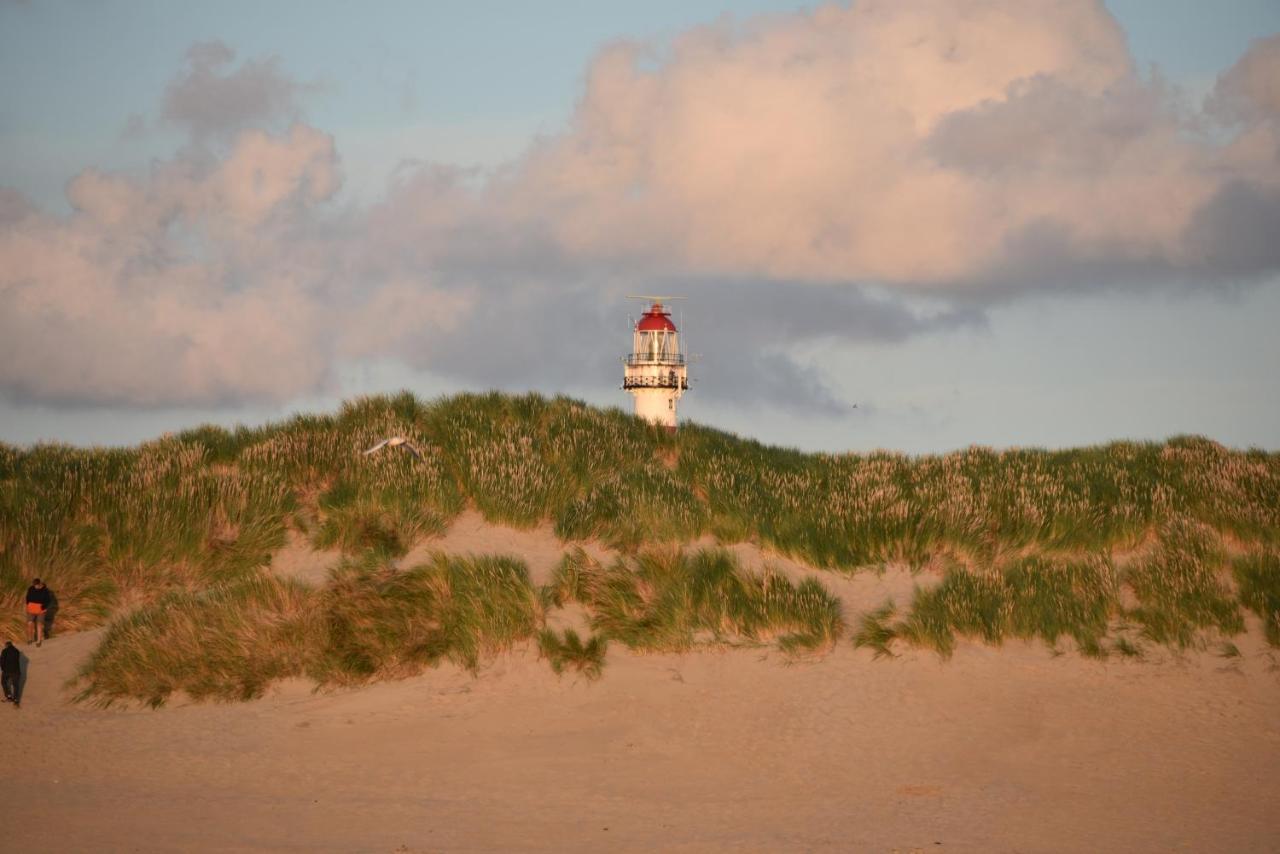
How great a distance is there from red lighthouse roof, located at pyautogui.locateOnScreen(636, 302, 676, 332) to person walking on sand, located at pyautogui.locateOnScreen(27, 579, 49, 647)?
48759mm

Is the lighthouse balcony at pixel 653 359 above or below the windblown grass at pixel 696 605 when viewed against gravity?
above

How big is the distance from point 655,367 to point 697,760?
168 feet

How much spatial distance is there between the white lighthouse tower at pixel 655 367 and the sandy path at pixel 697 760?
48.7 m

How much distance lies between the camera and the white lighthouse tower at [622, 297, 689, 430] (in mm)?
62406

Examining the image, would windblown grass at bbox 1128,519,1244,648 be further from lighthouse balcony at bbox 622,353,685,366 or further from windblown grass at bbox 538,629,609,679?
lighthouse balcony at bbox 622,353,685,366

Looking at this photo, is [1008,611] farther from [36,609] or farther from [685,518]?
[36,609]

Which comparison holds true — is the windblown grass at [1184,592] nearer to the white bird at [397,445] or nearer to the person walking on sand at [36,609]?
the white bird at [397,445]

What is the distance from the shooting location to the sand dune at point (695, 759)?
391 inches

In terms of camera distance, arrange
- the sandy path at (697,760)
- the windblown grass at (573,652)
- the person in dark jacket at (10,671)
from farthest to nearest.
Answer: the person in dark jacket at (10,671)
the windblown grass at (573,652)
the sandy path at (697,760)

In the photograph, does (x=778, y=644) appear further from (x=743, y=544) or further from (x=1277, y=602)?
(x=1277, y=602)

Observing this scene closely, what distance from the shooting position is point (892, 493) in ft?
54.2

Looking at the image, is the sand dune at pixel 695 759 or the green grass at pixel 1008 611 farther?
the green grass at pixel 1008 611

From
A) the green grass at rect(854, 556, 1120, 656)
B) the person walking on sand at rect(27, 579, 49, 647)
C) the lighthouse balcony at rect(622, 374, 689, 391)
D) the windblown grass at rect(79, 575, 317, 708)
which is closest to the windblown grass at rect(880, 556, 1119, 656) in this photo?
the green grass at rect(854, 556, 1120, 656)

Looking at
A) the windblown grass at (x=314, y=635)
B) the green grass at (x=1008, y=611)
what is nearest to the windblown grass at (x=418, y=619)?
the windblown grass at (x=314, y=635)
